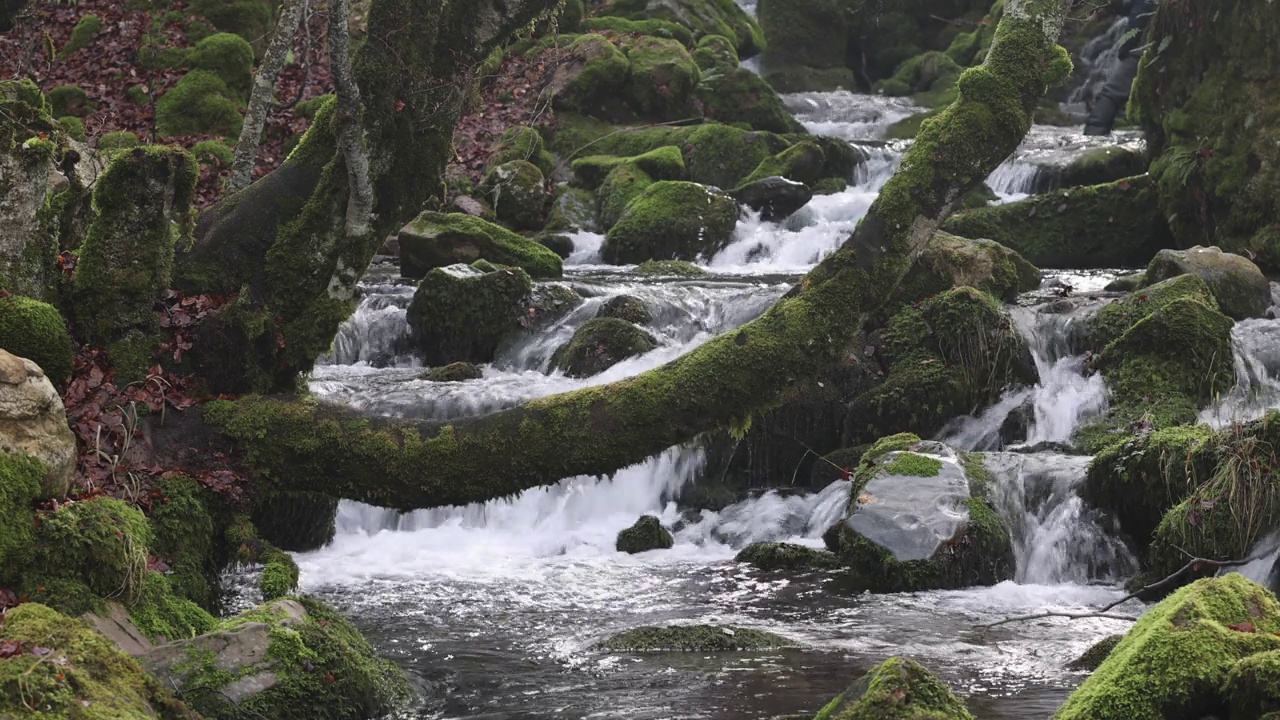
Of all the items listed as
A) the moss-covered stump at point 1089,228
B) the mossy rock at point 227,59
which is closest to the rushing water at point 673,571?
the moss-covered stump at point 1089,228

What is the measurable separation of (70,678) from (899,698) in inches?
116

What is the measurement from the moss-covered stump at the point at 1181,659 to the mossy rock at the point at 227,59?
19.3 m

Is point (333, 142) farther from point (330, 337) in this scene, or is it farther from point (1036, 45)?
point (1036, 45)

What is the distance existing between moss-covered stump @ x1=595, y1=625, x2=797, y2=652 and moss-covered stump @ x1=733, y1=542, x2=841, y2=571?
2124 mm

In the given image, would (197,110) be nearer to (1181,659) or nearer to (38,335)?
(38,335)

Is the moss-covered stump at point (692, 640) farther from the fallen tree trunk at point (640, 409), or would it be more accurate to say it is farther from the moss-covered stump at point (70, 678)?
the moss-covered stump at point (70, 678)

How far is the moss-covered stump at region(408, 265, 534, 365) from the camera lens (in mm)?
14398

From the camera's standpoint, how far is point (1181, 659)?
4355mm

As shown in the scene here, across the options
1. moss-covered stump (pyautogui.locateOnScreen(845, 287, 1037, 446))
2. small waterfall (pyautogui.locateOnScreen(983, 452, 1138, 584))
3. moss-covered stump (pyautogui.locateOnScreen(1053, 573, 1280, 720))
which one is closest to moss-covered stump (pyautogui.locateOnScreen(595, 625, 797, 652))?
moss-covered stump (pyautogui.locateOnScreen(1053, 573, 1280, 720))

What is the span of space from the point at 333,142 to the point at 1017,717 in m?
5.10

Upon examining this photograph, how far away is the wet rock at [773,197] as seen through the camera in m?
20.4

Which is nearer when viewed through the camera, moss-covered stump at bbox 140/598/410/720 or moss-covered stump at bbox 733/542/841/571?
moss-covered stump at bbox 140/598/410/720

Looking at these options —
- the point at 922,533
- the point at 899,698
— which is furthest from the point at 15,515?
the point at 922,533

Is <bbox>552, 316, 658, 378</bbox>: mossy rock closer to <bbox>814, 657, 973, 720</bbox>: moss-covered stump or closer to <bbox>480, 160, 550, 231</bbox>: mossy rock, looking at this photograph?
<bbox>480, 160, 550, 231</bbox>: mossy rock
